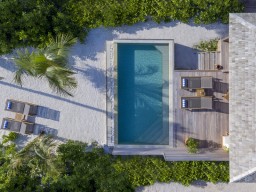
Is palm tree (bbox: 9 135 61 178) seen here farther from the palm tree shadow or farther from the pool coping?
the palm tree shadow

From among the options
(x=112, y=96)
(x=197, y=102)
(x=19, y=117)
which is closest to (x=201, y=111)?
(x=197, y=102)

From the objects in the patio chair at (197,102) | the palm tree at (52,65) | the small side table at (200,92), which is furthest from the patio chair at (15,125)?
the small side table at (200,92)

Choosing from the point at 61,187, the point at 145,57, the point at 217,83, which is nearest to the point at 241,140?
the point at 217,83

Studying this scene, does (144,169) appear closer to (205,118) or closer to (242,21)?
(205,118)

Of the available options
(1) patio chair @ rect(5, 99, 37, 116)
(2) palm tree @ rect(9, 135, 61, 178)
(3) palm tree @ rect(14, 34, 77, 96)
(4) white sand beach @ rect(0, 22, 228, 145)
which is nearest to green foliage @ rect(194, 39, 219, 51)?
(4) white sand beach @ rect(0, 22, 228, 145)

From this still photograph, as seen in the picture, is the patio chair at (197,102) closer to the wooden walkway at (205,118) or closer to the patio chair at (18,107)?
the wooden walkway at (205,118)

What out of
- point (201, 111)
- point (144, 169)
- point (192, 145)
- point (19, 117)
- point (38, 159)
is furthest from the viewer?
point (19, 117)

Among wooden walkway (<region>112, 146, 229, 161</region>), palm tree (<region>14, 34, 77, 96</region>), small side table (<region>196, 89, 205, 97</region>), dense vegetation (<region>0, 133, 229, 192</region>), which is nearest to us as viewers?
palm tree (<region>14, 34, 77, 96</region>)
